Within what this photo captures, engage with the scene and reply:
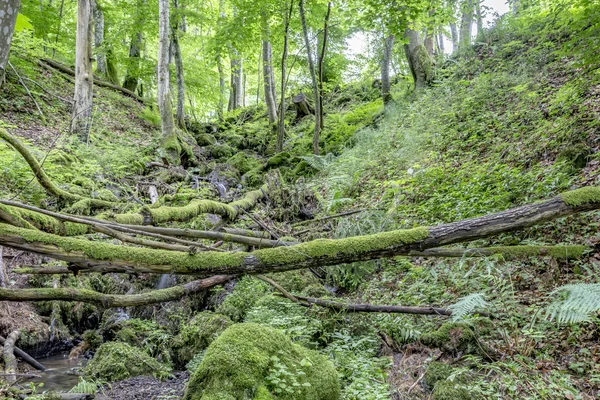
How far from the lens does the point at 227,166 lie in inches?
494

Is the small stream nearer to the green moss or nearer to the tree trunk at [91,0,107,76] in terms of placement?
the green moss

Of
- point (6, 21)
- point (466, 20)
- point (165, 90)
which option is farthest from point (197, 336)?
point (466, 20)

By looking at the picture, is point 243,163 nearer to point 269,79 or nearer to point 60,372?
point 269,79

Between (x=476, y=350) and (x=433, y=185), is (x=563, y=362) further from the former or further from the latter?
(x=433, y=185)

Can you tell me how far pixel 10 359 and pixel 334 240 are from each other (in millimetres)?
4006

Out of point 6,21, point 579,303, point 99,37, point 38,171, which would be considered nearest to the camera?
point 6,21

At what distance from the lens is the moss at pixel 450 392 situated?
10.3 ft

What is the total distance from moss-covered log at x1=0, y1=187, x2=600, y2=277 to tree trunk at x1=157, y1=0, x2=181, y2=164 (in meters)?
9.04

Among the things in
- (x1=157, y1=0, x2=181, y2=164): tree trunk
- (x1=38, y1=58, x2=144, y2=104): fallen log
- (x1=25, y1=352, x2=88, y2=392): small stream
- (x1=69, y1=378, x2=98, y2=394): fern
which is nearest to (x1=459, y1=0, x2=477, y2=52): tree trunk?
(x1=157, y1=0, x2=181, y2=164): tree trunk

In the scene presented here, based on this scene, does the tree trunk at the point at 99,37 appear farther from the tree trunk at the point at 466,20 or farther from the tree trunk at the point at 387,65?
the tree trunk at the point at 466,20

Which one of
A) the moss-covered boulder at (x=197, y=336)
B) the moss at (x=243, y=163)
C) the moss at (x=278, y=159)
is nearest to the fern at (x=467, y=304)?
the moss-covered boulder at (x=197, y=336)

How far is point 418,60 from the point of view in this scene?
12398mm

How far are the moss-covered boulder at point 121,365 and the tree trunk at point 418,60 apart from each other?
1094cm

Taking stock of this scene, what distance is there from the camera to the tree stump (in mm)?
17556
